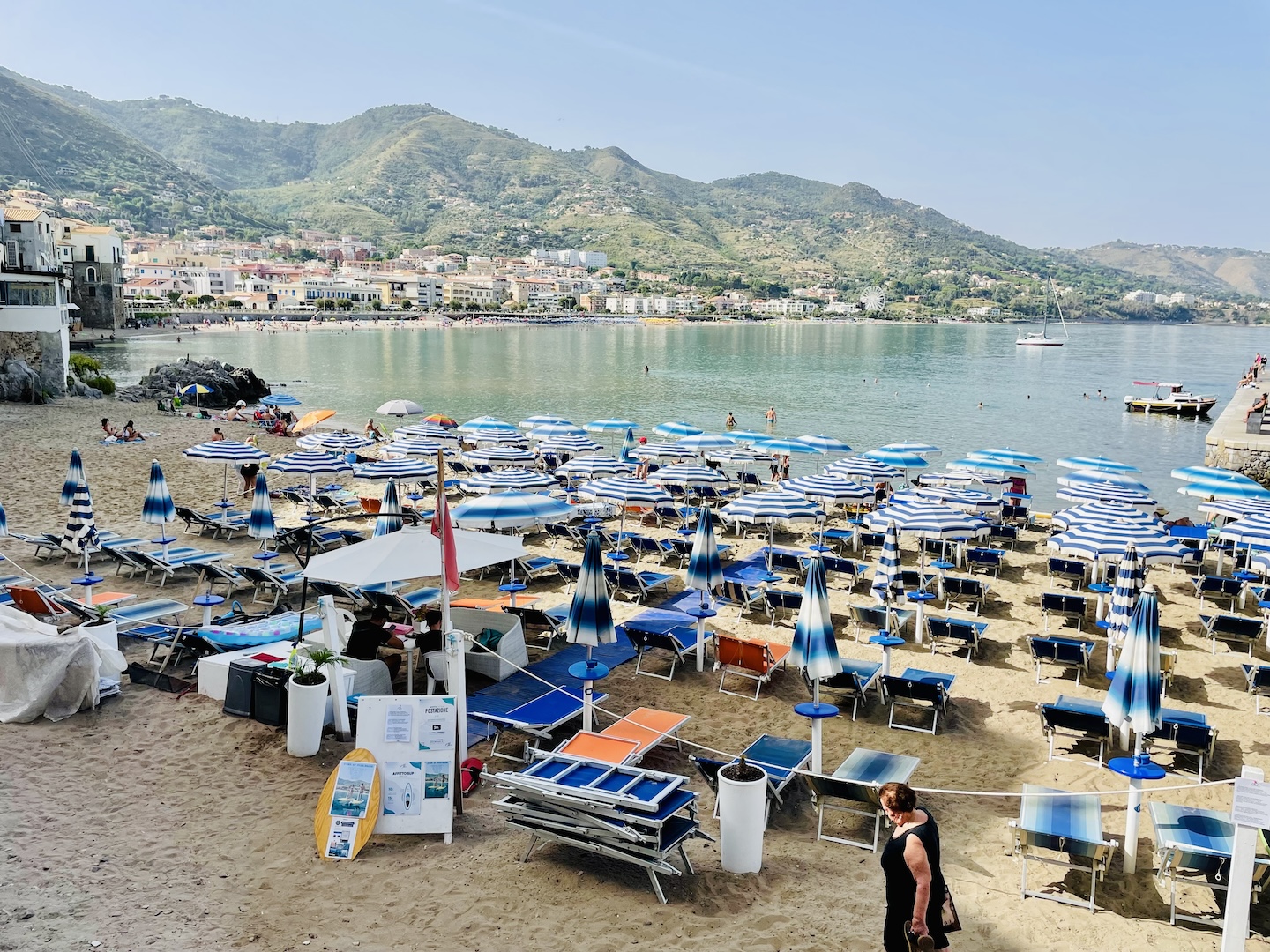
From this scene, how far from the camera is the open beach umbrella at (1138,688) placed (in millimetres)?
5762

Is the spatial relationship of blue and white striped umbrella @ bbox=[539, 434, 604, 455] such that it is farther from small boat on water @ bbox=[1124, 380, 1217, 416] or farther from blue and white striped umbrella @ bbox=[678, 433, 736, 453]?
small boat on water @ bbox=[1124, 380, 1217, 416]

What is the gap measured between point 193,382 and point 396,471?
28376 mm

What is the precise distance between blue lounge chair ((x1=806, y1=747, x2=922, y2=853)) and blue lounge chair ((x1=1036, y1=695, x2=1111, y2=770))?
62.5 inches

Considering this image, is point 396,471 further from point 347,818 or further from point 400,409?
point 400,409

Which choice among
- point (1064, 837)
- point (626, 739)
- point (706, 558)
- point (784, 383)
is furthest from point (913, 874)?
point (784, 383)

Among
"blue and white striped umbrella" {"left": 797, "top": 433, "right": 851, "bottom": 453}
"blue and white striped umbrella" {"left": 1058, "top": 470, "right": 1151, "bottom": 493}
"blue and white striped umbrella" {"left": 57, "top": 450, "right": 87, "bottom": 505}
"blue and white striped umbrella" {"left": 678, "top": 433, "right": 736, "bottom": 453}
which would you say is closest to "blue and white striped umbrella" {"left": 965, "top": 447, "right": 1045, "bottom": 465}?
"blue and white striped umbrella" {"left": 1058, "top": 470, "right": 1151, "bottom": 493}

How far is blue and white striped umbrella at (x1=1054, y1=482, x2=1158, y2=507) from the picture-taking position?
1452 cm

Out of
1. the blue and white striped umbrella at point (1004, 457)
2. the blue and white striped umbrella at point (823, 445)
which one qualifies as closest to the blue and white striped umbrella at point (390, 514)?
the blue and white striped umbrella at point (823, 445)

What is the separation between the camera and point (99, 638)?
810cm

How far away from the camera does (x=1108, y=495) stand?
49.3ft

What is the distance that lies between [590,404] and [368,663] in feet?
137

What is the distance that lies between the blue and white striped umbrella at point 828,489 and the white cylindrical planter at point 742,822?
8.90 metres

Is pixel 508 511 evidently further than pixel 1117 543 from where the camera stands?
Yes

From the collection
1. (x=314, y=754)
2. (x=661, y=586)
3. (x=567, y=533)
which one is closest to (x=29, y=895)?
(x=314, y=754)
